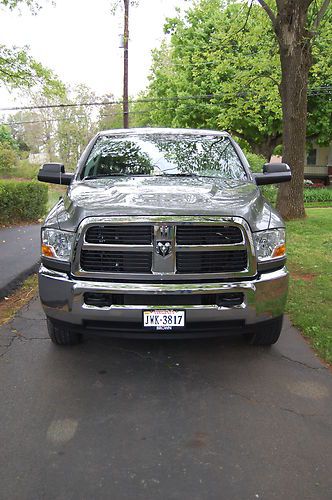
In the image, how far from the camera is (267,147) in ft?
96.0

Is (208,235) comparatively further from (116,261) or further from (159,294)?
(116,261)

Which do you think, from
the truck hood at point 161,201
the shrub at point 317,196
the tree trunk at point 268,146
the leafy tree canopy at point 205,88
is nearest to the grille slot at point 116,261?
the truck hood at point 161,201

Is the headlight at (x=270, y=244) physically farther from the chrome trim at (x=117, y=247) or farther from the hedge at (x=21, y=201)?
the hedge at (x=21, y=201)

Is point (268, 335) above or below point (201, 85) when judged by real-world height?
below

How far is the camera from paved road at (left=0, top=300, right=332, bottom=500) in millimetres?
2334

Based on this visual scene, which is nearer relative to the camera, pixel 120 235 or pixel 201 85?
pixel 120 235

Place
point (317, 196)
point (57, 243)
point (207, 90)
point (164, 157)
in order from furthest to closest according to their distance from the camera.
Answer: point (317, 196) → point (207, 90) → point (164, 157) → point (57, 243)

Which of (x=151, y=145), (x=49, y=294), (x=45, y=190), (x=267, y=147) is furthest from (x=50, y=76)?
(x=267, y=147)

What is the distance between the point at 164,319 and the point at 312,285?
3316 millimetres

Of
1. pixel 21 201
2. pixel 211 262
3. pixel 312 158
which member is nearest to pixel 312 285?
pixel 211 262

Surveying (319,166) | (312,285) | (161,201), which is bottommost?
(312,285)

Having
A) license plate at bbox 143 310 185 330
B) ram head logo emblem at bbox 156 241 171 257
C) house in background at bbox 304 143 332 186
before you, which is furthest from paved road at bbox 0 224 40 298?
house in background at bbox 304 143 332 186

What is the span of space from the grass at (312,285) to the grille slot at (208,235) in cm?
144

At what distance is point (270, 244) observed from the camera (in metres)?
3.43
